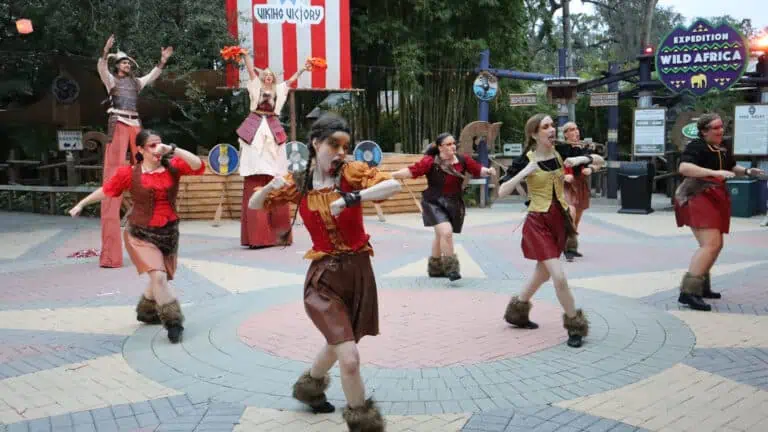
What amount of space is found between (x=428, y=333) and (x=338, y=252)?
7.05 ft

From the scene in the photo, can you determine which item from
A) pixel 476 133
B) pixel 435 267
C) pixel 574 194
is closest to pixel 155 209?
pixel 435 267

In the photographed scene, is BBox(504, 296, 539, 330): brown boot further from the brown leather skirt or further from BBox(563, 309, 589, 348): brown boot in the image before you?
the brown leather skirt

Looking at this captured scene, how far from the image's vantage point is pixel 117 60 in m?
8.59

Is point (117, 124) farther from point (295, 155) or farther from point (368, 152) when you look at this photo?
point (368, 152)

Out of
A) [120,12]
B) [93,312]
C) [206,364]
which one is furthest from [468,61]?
[206,364]

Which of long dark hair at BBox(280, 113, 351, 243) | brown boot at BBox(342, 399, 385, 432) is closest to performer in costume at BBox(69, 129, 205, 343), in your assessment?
long dark hair at BBox(280, 113, 351, 243)

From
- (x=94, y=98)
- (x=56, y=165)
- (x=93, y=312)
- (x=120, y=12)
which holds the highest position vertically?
(x=120, y=12)

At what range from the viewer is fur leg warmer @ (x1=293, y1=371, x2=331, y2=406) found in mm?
4043

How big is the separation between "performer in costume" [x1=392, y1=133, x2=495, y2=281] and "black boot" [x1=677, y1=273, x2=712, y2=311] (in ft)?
7.47

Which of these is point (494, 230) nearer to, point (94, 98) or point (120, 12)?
point (120, 12)

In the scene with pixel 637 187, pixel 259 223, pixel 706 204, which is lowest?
pixel 259 223

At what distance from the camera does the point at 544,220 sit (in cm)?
549

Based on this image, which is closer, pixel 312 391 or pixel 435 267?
pixel 312 391

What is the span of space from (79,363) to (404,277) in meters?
3.92
